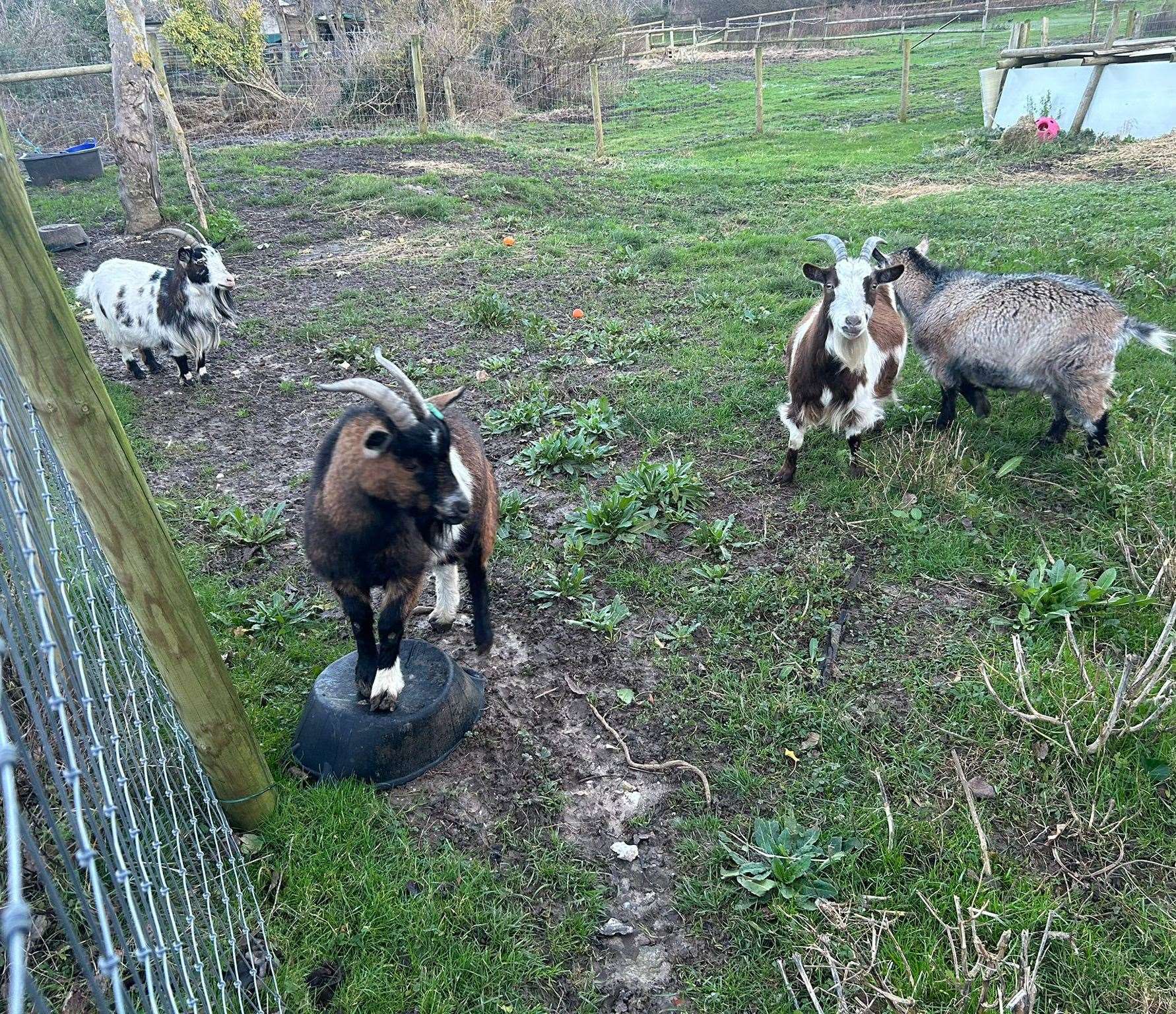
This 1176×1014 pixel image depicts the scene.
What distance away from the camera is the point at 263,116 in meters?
18.2

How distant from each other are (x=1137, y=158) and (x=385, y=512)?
1340cm

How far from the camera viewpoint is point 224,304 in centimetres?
700

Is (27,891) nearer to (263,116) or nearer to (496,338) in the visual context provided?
(496,338)

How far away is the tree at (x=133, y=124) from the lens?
9.69 metres

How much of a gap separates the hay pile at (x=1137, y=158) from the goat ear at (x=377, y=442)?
39.9 ft

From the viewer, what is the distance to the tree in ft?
31.8

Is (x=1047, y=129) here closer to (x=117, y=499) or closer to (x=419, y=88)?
(x=419, y=88)

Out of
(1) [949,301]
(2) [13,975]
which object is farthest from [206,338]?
(2) [13,975]

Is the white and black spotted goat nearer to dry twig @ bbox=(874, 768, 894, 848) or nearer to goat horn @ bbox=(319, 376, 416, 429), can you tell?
goat horn @ bbox=(319, 376, 416, 429)

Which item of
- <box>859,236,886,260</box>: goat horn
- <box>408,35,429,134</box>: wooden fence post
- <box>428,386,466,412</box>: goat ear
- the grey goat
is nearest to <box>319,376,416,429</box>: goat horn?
<box>428,386,466,412</box>: goat ear


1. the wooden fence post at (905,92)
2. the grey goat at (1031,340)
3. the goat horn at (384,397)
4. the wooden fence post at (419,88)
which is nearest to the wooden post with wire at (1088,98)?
the wooden fence post at (905,92)

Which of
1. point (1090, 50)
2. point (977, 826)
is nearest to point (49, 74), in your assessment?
point (977, 826)

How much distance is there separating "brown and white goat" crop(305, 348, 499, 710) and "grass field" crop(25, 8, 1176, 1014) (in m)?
0.57

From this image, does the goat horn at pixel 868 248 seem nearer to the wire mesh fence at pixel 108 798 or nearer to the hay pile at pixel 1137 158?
the wire mesh fence at pixel 108 798
